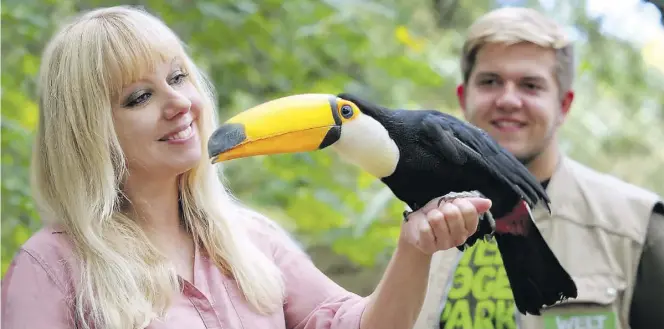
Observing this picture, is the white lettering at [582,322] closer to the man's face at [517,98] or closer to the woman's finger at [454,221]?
the man's face at [517,98]

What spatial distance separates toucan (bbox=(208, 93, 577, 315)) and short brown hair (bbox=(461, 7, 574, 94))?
0.46 metres

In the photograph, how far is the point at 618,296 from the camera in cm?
166

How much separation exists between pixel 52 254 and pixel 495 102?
102 centimetres

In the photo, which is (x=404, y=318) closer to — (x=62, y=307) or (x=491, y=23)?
(x=62, y=307)

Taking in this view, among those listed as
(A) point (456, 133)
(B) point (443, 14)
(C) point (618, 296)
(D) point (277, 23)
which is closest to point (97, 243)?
(A) point (456, 133)

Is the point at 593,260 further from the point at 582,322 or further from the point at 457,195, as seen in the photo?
the point at 457,195

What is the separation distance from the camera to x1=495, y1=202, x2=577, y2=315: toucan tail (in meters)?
1.47

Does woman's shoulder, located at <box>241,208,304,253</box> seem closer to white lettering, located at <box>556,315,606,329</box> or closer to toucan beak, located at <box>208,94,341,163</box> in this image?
toucan beak, located at <box>208,94,341,163</box>

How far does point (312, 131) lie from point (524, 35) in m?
0.70

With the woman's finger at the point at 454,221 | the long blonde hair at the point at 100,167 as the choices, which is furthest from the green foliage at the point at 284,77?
the woman's finger at the point at 454,221

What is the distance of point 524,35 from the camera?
1805 millimetres

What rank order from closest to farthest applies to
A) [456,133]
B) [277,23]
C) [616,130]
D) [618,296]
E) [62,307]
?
1. [62,307]
2. [456,133]
3. [618,296]
4. [277,23]
5. [616,130]

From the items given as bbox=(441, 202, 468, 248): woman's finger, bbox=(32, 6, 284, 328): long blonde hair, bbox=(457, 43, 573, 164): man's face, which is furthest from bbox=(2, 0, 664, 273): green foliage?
bbox=(441, 202, 468, 248): woman's finger

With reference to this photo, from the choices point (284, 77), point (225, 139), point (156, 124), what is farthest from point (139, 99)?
point (284, 77)
